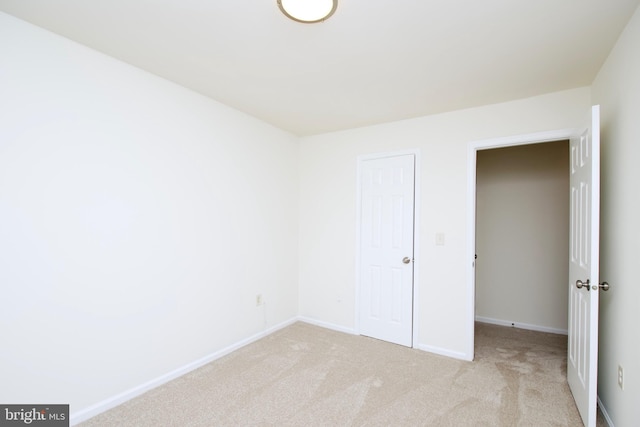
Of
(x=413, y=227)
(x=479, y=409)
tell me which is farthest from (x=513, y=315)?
(x=479, y=409)

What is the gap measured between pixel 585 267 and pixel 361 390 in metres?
1.80

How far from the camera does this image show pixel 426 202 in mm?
3148

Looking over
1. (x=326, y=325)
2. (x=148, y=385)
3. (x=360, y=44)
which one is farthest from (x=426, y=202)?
(x=148, y=385)

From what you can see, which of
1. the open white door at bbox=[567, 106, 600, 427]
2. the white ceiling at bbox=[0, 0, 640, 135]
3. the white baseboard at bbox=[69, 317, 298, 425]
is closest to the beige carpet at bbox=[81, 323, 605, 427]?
the white baseboard at bbox=[69, 317, 298, 425]

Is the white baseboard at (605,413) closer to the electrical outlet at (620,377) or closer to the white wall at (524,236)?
the electrical outlet at (620,377)

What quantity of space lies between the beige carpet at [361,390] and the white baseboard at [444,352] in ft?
0.25

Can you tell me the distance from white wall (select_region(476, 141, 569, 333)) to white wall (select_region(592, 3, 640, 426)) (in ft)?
5.54

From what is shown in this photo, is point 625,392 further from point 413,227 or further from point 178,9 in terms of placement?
point 178,9

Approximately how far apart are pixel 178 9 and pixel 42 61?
0.96m

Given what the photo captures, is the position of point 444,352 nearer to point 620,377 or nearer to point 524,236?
point 620,377

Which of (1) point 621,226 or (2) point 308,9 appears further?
(1) point 621,226

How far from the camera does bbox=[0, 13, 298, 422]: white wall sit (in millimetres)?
1732

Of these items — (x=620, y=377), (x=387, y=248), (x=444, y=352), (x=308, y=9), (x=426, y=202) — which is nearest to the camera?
(x=308, y=9)

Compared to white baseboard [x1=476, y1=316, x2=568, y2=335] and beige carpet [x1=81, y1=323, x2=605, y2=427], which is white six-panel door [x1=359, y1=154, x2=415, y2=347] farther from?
white baseboard [x1=476, y1=316, x2=568, y2=335]
